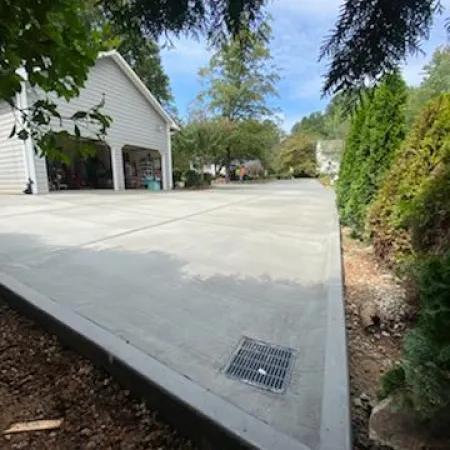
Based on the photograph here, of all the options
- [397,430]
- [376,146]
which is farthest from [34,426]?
[376,146]

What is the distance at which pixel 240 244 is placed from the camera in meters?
4.45

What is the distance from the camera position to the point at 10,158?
417 inches

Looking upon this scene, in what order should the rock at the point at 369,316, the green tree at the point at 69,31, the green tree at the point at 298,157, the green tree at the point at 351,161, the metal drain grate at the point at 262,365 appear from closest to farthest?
the green tree at the point at 69,31, the metal drain grate at the point at 262,365, the rock at the point at 369,316, the green tree at the point at 351,161, the green tree at the point at 298,157

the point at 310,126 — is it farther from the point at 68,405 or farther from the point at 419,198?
the point at 68,405

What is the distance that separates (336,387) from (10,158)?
40.5 ft

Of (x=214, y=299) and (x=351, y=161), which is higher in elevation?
(x=351, y=161)

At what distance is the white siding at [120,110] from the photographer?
1156 centimetres

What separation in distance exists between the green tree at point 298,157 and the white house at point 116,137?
85.9 feet

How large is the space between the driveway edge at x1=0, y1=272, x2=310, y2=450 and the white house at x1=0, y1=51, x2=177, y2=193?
6.47m

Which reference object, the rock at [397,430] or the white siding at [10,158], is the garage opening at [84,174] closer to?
the white siding at [10,158]

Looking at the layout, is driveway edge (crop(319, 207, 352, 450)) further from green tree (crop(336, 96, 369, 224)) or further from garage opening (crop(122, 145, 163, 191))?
garage opening (crop(122, 145, 163, 191))

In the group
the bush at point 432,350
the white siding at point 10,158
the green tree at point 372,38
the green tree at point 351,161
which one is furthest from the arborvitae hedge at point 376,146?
the white siding at point 10,158

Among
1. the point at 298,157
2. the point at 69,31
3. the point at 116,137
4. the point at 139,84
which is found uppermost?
the point at 139,84

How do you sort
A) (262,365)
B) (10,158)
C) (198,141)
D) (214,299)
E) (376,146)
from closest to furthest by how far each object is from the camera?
(262,365) → (214,299) → (376,146) → (10,158) → (198,141)
